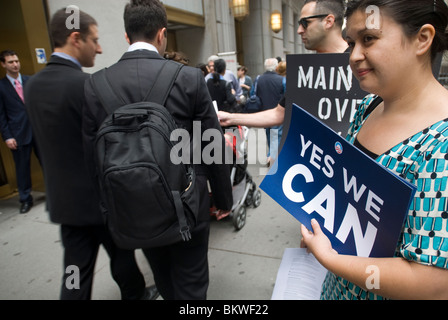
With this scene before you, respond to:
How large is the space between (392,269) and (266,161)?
5252 millimetres

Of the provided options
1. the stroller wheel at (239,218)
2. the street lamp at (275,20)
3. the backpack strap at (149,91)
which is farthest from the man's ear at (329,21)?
the street lamp at (275,20)

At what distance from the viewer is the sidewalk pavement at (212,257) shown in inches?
101

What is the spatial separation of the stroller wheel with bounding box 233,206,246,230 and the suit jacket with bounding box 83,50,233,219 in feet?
6.25

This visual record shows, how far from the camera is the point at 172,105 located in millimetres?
1572

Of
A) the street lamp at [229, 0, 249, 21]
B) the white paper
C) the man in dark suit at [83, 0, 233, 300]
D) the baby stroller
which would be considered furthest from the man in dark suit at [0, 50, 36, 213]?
the street lamp at [229, 0, 249, 21]

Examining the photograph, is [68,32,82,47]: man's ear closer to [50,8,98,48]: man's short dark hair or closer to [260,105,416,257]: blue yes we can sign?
[50,8,98,48]: man's short dark hair

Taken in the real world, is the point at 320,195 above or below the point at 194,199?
above

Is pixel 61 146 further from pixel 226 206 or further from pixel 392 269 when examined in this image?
pixel 392 269

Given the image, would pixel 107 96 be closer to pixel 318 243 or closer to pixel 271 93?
pixel 318 243

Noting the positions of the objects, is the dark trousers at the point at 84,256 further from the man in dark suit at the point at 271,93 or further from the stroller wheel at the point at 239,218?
the man in dark suit at the point at 271,93

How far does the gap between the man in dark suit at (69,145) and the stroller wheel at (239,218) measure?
166 cm

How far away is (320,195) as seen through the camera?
0.98 metres

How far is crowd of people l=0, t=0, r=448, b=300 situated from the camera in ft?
2.41
